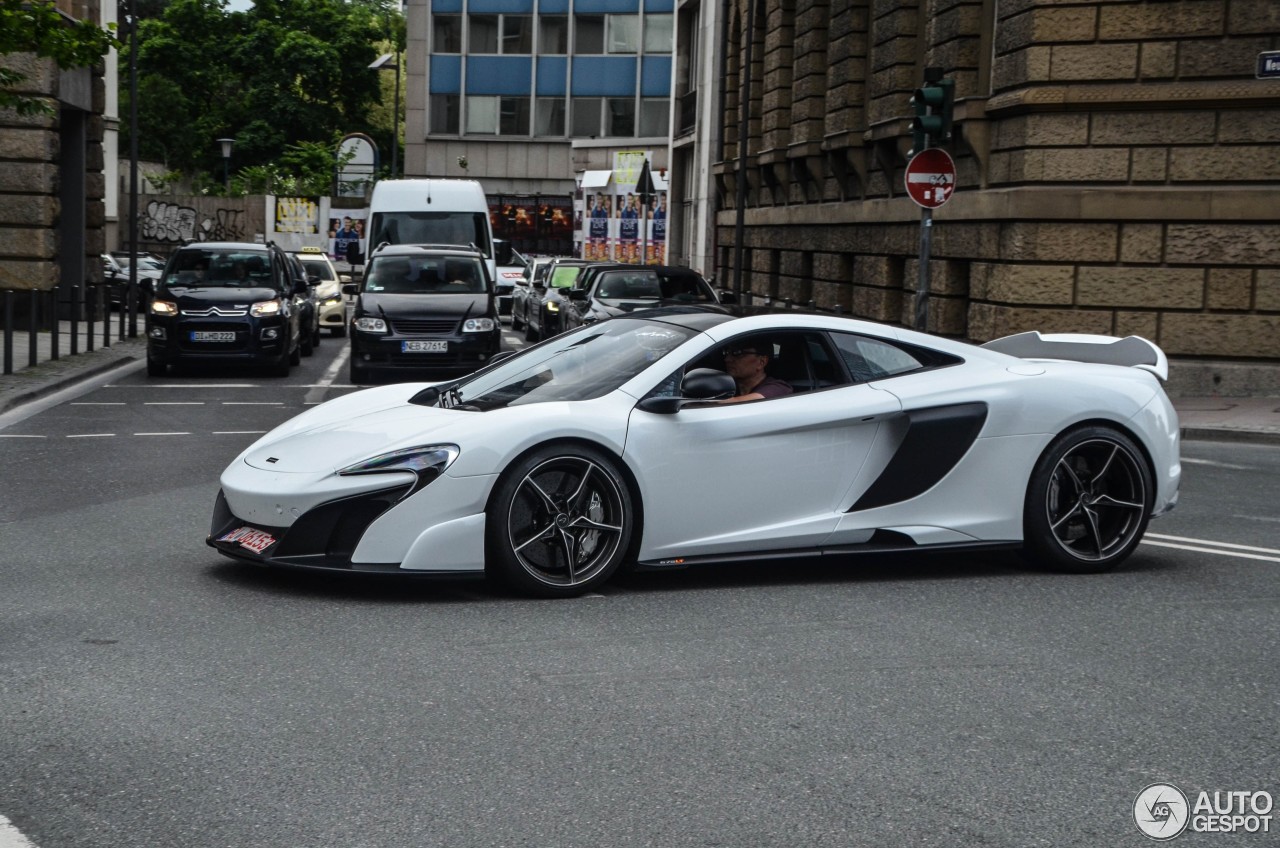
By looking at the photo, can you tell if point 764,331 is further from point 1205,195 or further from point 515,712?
point 1205,195

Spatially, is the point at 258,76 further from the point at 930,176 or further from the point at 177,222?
the point at 930,176

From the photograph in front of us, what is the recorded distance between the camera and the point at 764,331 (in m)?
7.53

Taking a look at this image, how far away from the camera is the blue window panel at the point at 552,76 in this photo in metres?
71.6

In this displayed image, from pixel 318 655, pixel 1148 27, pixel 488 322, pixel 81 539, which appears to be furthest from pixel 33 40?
pixel 318 655

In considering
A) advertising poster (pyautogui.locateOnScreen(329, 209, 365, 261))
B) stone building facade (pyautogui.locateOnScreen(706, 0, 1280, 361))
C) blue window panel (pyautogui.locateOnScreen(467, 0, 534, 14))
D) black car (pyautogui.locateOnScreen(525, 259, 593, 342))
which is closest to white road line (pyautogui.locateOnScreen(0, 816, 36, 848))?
stone building facade (pyautogui.locateOnScreen(706, 0, 1280, 361))

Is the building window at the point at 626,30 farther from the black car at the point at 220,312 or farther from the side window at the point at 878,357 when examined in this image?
the side window at the point at 878,357

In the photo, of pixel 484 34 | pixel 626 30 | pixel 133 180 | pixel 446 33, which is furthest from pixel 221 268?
pixel 446 33

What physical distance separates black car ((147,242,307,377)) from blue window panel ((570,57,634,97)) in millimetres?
51282

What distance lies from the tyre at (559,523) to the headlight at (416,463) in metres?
0.25

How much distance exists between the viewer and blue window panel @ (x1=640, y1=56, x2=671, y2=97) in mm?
70438

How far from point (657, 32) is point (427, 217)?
45.0 m

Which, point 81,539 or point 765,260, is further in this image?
point 765,260

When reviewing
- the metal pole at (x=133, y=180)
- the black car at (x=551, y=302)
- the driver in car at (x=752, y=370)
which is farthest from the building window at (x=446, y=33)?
the driver in car at (x=752, y=370)

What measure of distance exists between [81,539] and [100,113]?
78.2ft
